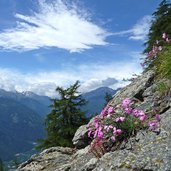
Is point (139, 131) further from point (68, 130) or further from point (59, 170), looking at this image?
point (68, 130)

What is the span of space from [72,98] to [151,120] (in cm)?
1886

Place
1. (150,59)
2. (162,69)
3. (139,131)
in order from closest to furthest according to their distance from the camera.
Answer: (139,131)
(162,69)
(150,59)

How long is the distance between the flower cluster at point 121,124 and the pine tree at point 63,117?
662 inches

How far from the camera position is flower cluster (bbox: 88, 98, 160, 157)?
8.68m

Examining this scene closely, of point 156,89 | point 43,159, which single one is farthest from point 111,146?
point 43,159

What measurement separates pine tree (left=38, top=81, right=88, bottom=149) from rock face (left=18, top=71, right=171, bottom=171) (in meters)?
13.6

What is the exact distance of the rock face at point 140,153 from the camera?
712cm

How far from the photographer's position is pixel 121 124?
8.82m

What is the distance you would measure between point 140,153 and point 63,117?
1981 cm

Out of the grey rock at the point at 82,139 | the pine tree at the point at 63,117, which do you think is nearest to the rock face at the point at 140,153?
the grey rock at the point at 82,139

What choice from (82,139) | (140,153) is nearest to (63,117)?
(82,139)

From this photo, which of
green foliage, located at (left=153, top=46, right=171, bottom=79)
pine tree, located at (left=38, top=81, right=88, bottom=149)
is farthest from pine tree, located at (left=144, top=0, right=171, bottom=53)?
green foliage, located at (left=153, top=46, right=171, bottom=79)

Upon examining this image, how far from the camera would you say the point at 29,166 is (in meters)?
12.4

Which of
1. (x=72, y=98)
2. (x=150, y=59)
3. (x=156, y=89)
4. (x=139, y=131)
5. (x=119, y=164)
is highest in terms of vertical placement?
(x=72, y=98)
